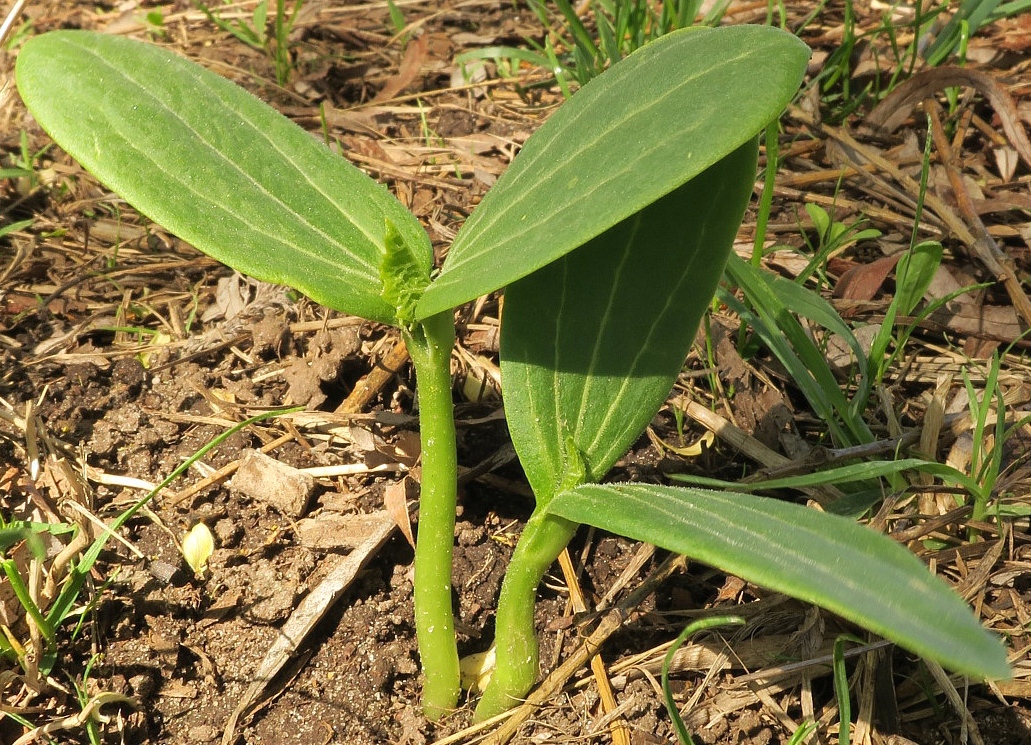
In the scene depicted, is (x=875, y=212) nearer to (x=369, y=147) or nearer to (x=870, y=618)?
(x=369, y=147)

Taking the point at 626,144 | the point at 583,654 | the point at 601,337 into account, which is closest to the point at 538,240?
the point at 626,144

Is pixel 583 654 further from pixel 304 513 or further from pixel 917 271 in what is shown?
pixel 917 271

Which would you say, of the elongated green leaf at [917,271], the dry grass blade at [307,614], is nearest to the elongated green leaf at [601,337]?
the dry grass blade at [307,614]

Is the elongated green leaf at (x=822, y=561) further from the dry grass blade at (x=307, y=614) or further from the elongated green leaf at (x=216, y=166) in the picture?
the dry grass blade at (x=307, y=614)

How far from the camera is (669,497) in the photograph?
38.8 inches

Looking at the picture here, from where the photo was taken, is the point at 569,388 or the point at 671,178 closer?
the point at 671,178

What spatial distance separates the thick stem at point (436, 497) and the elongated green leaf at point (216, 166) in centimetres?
7

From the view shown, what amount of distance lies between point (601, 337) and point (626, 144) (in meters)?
0.33

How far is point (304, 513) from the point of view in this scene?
173 cm

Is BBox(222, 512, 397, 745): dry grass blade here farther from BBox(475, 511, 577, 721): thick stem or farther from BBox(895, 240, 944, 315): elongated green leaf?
BBox(895, 240, 944, 315): elongated green leaf

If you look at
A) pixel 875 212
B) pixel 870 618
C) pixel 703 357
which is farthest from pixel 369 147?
pixel 870 618

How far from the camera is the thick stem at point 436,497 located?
4.00ft

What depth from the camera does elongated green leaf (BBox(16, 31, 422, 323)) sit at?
1086 millimetres

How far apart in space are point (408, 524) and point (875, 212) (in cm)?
127
